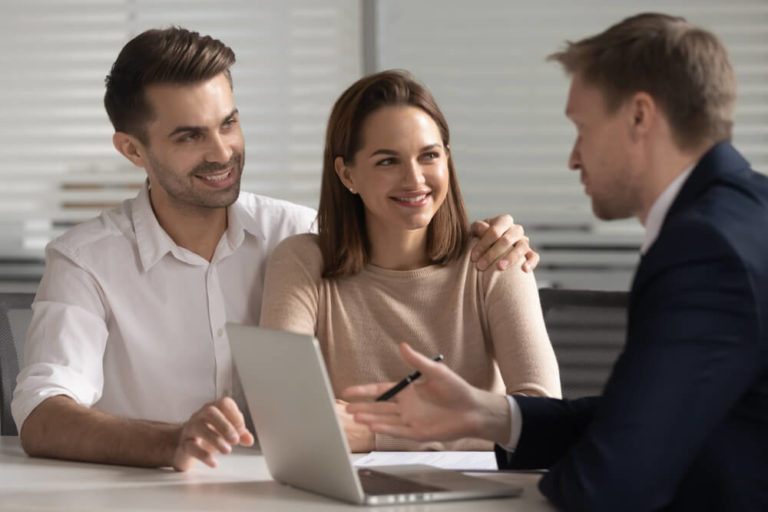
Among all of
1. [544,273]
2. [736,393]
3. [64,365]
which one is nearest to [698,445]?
[736,393]

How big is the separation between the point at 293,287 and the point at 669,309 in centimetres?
104

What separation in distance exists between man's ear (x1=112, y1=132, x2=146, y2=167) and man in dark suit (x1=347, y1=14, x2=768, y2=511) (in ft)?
3.84

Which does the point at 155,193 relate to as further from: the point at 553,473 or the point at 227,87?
the point at 553,473

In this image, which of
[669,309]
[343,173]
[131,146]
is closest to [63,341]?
[131,146]

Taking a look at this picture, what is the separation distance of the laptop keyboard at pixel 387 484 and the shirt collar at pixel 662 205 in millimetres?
457

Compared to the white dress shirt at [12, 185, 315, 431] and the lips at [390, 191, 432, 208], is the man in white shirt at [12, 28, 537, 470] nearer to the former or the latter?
the white dress shirt at [12, 185, 315, 431]

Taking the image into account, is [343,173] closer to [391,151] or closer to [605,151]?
[391,151]

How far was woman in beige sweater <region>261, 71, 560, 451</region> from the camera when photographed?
6.91 ft

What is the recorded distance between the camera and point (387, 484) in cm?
152

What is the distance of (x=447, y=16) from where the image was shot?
4141mm

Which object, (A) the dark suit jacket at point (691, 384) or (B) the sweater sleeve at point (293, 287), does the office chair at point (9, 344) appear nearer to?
(B) the sweater sleeve at point (293, 287)

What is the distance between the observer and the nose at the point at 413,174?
→ 6.93ft

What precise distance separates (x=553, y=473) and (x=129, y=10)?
3.49 meters

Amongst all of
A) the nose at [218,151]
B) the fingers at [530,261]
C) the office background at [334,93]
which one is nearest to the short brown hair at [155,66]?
the nose at [218,151]
